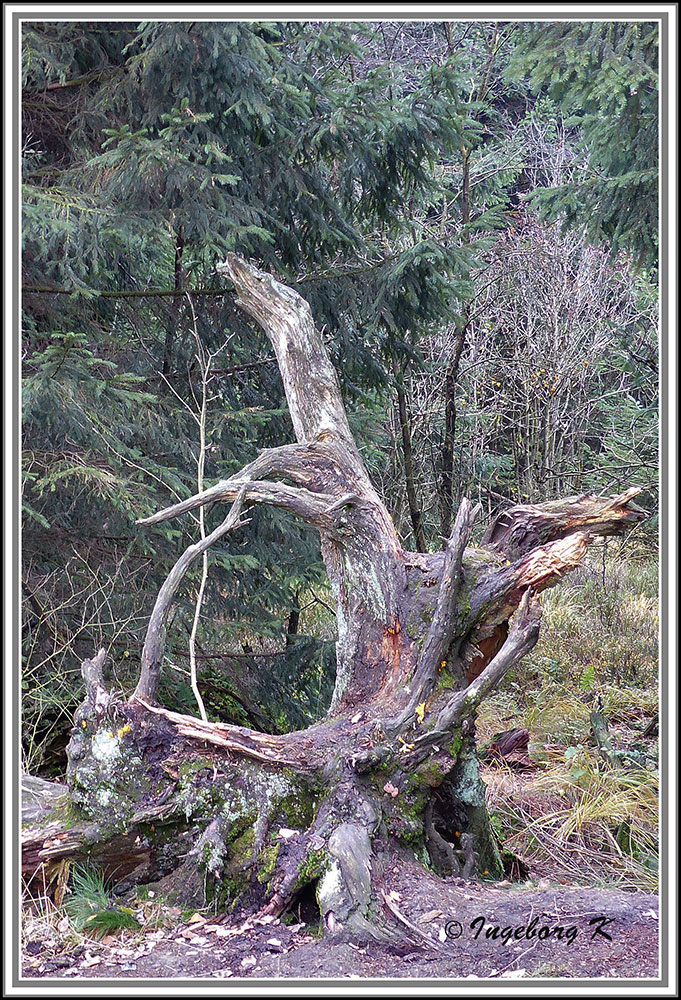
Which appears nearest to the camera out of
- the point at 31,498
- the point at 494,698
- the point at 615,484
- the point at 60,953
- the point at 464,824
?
the point at 60,953

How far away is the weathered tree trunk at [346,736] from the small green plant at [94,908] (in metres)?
0.11

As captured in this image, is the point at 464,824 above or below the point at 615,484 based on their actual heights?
below

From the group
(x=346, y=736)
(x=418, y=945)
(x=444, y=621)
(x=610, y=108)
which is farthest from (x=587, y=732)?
(x=610, y=108)

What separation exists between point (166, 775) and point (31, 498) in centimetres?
246

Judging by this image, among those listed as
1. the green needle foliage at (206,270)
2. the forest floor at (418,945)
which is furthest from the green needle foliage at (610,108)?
the forest floor at (418,945)

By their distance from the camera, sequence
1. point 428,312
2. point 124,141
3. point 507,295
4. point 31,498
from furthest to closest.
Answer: point 507,295, point 428,312, point 31,498, point 124,141

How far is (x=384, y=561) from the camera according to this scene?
4047 millimetres

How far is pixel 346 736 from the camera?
3533 mm

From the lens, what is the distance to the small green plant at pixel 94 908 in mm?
3074

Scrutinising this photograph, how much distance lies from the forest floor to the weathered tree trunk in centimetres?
12

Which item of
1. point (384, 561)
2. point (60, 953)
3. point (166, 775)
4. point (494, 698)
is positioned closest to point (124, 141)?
point (384, 561)

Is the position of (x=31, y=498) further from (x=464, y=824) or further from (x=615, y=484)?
(x=615, y=484)

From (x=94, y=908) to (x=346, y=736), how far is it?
1.21 metres

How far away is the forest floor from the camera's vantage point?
2.71 meters
